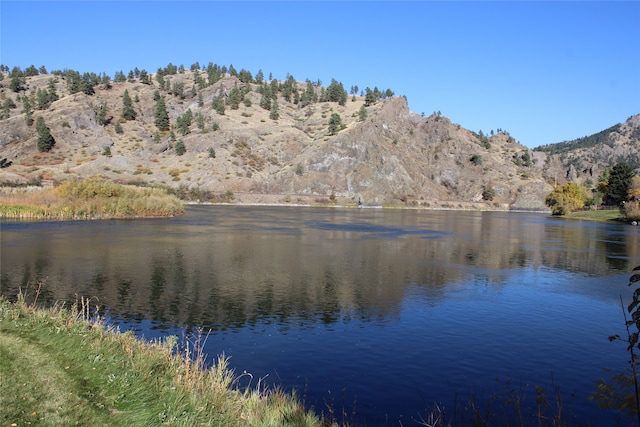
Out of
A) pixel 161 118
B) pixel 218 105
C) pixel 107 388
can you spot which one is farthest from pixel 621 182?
pixel 161 118

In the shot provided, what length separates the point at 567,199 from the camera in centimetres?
13588

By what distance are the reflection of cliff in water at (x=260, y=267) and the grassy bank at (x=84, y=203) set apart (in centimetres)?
894

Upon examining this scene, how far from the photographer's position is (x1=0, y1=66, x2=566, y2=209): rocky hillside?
144 meters

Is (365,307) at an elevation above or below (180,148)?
below

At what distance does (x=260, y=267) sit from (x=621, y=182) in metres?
119

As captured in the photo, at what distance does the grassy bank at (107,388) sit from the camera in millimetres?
8859

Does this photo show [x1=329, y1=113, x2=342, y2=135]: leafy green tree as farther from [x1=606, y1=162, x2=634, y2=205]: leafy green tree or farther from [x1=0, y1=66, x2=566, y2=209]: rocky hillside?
[x1=606, y1=162, x2=634, y2=205]: leafy green tree

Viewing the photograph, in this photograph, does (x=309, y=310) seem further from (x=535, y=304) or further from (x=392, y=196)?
(x=392, y=196)

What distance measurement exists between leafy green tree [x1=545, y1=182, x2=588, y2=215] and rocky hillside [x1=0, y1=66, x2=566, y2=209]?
3276 cm

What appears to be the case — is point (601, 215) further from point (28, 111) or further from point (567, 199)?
point (28, 111)

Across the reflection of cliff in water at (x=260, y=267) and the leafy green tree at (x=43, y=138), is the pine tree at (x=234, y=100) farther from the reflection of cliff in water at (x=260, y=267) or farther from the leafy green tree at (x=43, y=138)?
the reflection of cliff in water at (x=260, y=267)

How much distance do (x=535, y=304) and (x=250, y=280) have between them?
17.0 metres

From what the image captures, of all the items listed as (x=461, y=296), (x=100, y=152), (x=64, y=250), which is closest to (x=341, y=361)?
(x=461, y=296)

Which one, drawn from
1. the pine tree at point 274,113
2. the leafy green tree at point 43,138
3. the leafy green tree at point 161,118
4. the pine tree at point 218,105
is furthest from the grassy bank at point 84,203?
the pine tree at point 274,113
